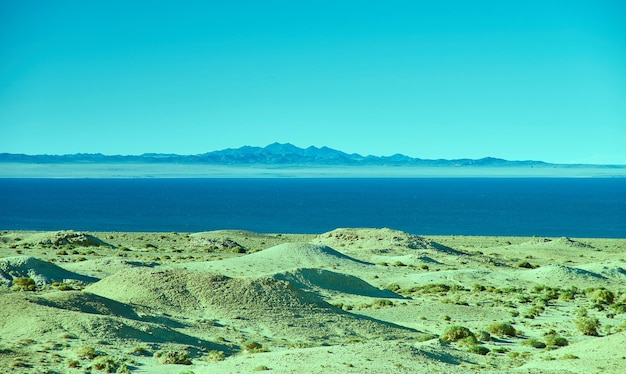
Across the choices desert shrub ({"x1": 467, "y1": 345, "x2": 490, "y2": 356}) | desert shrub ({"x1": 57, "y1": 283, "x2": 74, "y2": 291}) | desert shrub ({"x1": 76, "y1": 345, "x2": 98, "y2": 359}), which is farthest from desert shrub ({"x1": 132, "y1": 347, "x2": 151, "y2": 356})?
desert shrub ({"x1": 57, "y1": 283, "x2": 74, "y2": 291})

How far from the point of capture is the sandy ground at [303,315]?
977 inches

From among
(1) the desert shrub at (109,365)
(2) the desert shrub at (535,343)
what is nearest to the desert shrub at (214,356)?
(1) the desert shrub at (109,365)

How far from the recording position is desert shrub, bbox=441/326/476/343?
32.2m

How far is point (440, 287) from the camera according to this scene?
163 ft

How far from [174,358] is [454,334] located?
1291 cm

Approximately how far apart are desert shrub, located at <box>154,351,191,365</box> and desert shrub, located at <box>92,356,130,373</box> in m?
1.46

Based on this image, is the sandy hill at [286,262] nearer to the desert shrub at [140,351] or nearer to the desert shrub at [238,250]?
the desert shrub at [238,250]

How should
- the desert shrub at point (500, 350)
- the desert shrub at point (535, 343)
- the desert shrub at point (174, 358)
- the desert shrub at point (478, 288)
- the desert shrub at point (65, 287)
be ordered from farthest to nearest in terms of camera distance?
the desert shrub at point (478, 288) → the desert shrub at point (65, 287) → the desert shrub at point (535, 343) → the desert shrub at point (500, 350) → the desert shrub at point (174, 358)

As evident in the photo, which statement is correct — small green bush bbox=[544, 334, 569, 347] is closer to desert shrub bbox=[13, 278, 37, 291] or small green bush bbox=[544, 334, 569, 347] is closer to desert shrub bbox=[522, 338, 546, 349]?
desert shrub bbox=[522, 338, 546, 349]

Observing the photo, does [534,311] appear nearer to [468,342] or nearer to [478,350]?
[468,342]

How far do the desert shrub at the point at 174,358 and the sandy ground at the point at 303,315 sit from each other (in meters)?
0.05

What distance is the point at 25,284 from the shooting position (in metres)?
40.5

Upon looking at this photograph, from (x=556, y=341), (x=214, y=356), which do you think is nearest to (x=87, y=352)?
(x=214, y=356)

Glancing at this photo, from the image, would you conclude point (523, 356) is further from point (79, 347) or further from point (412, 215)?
point (412, 215)
